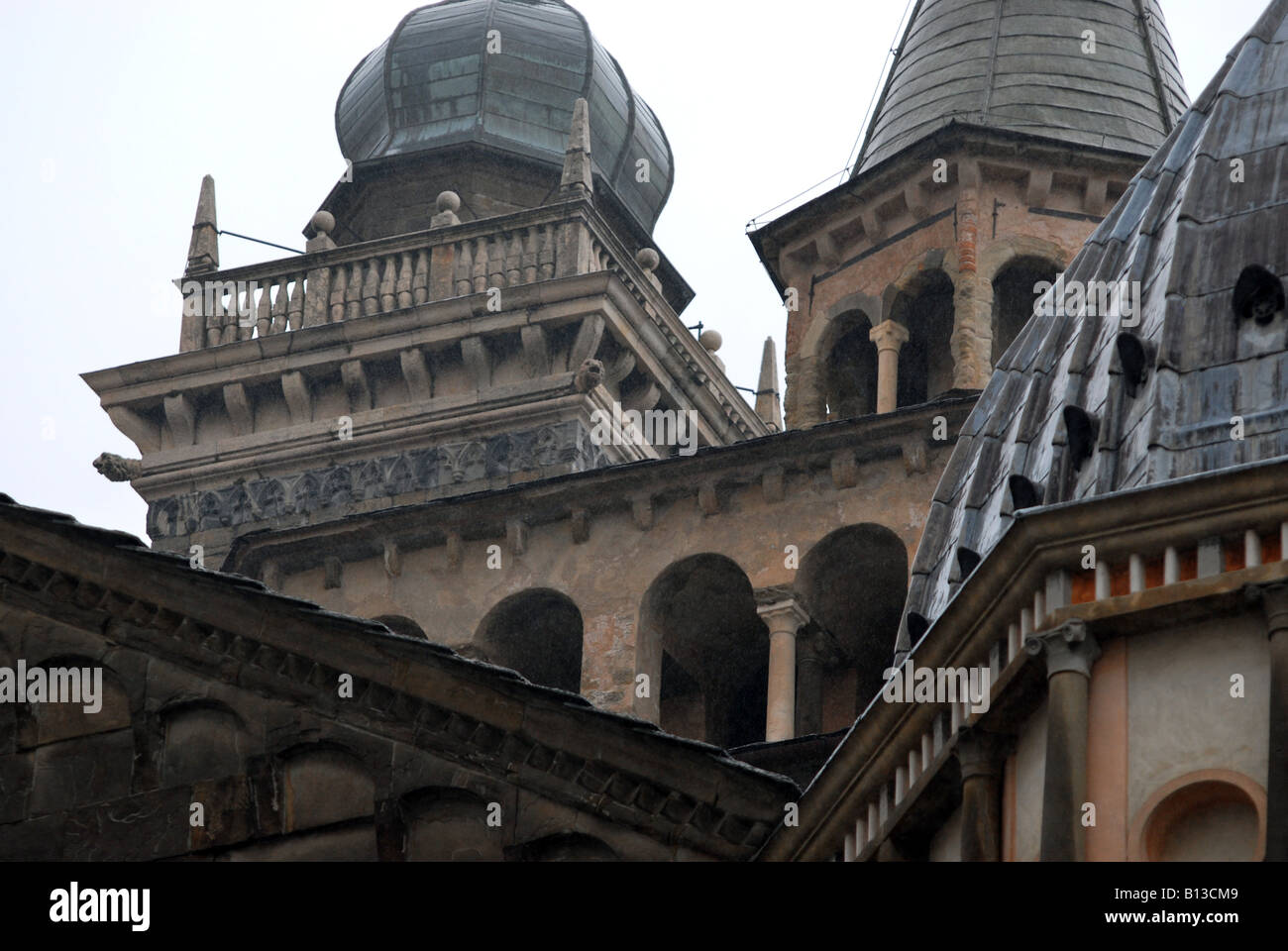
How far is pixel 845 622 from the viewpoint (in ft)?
116

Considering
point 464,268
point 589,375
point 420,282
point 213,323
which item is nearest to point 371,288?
point 420,282

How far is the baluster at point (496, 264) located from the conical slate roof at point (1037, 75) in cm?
417

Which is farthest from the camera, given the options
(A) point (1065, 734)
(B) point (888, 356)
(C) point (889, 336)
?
(C) point (889, 336)

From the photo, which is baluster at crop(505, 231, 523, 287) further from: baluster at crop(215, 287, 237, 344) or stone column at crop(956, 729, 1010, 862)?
stone column at crop(956, 729, 1010, 862)

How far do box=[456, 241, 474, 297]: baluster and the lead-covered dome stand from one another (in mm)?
4581

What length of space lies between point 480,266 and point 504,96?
6.01 meters

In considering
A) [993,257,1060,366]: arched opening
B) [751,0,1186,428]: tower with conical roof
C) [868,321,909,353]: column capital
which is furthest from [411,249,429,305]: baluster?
[993,257,1060,366]: arched opening

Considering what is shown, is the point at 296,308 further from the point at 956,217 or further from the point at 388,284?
the point at 956,217

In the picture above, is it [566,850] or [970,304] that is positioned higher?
[970,304]

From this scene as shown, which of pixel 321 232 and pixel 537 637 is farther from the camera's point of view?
pixel 321 232

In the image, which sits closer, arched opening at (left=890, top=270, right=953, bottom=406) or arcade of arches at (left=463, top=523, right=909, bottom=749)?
arcade of arches at (left=463, top=523, right=909, bottom=749)

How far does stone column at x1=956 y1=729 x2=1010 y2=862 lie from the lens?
72.7 ft

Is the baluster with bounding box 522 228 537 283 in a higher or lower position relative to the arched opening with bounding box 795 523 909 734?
higher
